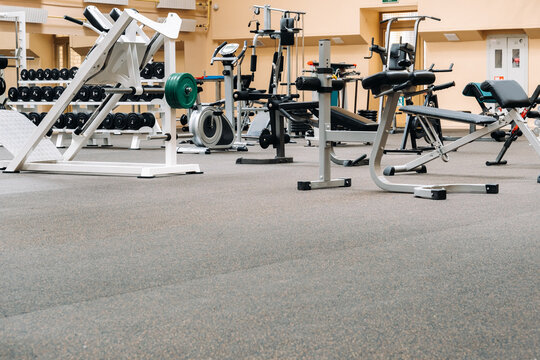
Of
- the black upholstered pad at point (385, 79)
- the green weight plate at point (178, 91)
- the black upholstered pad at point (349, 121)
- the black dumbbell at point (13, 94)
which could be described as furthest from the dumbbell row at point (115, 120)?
the black upholstered pad at point (385, 79)

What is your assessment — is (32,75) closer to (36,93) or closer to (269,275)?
(36,93)

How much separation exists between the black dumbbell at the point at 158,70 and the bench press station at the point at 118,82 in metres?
2.59

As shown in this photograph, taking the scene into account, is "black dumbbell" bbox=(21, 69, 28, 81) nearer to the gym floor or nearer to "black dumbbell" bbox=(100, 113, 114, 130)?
"black dumbbell" bbox=(100, 113, 114, 130)

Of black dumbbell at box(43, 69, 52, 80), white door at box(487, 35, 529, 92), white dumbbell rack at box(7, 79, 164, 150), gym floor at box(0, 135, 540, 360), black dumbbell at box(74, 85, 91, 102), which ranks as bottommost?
gym floor at box(0, 135, 540, 360)

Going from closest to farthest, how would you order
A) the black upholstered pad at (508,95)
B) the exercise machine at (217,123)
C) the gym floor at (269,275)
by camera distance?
the gym floor at (269,275)
the black upholstered pad at (508,95)
the exercise machine at (217,123)

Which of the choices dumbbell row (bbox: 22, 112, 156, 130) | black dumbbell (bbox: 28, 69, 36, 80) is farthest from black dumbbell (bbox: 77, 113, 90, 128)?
black dumbbell (bbox: 28, 69, 36, 80)

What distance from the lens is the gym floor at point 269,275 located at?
1501 mm

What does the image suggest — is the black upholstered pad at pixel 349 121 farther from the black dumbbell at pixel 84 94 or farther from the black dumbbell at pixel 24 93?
the black dumbbell at pixel 24 93

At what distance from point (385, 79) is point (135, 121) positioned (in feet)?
16.3

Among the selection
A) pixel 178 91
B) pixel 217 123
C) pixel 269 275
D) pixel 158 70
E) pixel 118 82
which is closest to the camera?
pixel 269 275

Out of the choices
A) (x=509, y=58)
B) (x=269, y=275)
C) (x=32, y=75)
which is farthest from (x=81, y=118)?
(x=509, y=58)

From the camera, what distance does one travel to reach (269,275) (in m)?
2.10

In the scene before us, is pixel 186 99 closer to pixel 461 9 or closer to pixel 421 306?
pixel 421 306

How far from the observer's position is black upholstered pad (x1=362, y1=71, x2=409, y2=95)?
378 centimetres
